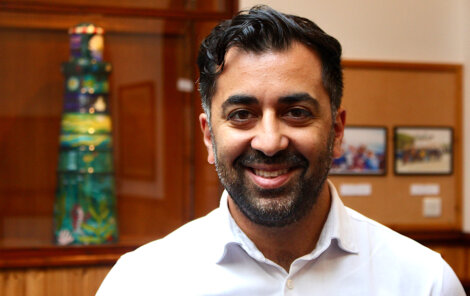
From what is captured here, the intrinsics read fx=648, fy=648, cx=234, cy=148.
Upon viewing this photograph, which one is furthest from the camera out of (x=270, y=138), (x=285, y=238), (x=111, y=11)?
(x=111, y=11)

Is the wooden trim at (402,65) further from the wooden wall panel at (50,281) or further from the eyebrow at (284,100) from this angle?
the eyebrow at (284,100)

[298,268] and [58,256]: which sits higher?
[298,268]

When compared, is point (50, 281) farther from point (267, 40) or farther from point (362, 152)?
point (267, 40)

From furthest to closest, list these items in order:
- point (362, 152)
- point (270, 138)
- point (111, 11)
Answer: point (362, 152) < point (111, 11) < point (270, 138)

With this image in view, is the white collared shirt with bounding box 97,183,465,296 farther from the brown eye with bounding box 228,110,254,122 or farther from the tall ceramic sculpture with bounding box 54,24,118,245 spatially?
the tall ceramic sculpture with bounding box 54,24,118,245

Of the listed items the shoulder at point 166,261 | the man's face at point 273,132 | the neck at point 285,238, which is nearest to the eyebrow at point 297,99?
the man's face at point 273,132

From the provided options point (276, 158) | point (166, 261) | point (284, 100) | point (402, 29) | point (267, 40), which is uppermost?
point (402, 29)

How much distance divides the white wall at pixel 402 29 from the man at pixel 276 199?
2006mm

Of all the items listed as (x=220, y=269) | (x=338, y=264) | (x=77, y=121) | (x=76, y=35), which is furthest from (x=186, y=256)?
(x=76, y=35)

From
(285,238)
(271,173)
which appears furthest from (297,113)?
(285,238)

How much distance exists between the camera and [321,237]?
146 cm

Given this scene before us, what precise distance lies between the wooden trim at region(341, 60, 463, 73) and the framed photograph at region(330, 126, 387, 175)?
0.33 meters

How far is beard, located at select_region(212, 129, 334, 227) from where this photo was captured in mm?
1344

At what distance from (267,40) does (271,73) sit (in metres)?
0.08
